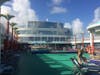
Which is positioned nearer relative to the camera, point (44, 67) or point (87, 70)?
point (87, 70)

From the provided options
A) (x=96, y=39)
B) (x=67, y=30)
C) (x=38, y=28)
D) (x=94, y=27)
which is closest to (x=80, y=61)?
(x=94, y=27)

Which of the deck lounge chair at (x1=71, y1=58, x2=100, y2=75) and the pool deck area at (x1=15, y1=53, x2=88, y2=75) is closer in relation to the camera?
the deck lounge chair at (x1=71, y1=58, x2=100, y2=75)

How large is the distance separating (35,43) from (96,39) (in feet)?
129

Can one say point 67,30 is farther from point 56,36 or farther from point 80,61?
point 80,61

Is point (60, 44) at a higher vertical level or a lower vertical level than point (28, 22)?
lower

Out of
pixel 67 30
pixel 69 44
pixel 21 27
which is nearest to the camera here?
pixel 69 44

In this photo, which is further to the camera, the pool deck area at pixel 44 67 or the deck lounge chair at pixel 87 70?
the pool deck area at pixel 44 67

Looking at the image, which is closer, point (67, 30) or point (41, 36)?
point (41, 36)

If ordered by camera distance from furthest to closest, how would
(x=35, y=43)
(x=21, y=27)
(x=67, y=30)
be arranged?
(x=67, y=30)
(x=21, y=27)
(x=35, y=43)

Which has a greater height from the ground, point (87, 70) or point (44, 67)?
point (87, 70)

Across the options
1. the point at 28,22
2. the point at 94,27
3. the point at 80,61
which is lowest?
the point at 80,61

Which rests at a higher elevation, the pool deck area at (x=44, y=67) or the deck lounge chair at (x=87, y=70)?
the deck lounge chair at (x=87, y=70)

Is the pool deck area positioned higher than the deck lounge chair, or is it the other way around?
the deck lounge chair

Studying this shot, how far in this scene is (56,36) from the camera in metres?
109
